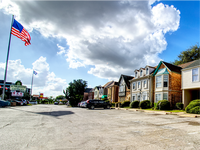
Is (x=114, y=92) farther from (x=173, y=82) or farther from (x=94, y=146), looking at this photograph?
(x=94, y=146)

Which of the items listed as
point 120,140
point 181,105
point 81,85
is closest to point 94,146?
point 120,140

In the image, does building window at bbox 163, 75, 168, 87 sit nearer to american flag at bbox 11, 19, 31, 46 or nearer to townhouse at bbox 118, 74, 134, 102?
townhouse at bbox 118, 74, 134, 102

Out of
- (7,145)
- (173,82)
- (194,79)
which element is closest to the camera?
(7,145)

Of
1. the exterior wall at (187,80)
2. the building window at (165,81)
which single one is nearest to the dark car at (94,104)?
the building window at (165,81)

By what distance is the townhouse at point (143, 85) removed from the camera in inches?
1172

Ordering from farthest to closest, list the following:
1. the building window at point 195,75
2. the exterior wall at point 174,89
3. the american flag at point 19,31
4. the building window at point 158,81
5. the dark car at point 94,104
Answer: the building window at point 158,81 < the dark car at point 94,104 < the exterior wall at point 174,89 < the american flag at point 19,31 < the building window at point 195,75

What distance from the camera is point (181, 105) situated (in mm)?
22000

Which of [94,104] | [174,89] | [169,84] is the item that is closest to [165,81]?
[169,84]

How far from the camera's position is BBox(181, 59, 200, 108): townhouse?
68.6 feet

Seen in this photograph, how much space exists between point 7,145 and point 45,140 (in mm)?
1204

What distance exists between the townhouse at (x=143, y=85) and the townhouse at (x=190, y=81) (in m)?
7.18

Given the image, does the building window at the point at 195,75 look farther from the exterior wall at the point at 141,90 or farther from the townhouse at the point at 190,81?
the exterior wall at the point at 141,90

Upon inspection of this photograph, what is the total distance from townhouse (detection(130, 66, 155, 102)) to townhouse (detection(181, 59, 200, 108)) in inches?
283

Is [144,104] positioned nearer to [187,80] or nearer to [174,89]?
[174,89]
